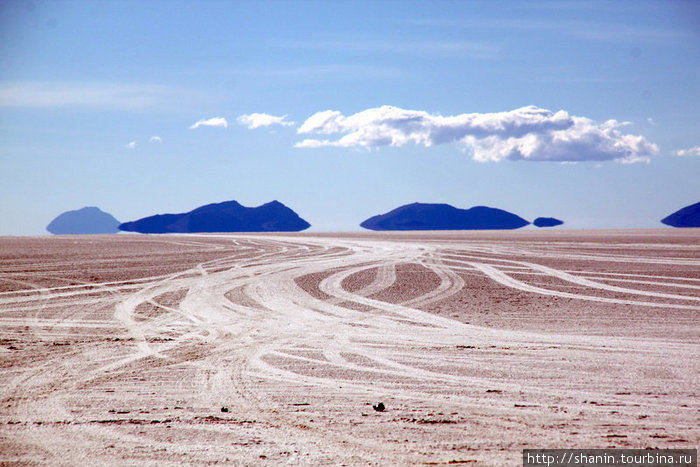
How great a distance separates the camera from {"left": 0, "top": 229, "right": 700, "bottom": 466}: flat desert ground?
4980 millimetres

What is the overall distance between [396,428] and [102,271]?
1654 cm

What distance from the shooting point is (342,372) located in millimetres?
7285

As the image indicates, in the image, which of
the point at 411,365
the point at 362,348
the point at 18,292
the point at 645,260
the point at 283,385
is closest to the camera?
the point at 283,385

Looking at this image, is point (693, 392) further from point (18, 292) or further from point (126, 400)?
point (18, 292)

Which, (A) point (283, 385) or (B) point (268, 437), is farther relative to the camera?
(A) point (283, 385)

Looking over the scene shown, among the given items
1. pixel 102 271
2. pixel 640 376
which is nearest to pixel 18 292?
pixel 102 271

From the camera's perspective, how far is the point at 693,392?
629 centimetres

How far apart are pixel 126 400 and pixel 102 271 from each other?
14.7 metres

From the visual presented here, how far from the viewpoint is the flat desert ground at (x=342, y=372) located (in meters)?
4.98

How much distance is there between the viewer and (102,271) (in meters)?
19.9

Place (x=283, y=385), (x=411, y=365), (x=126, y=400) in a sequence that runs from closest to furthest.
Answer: (x=126, y=400)
(x=283, y=385)
(x=411, y=365)

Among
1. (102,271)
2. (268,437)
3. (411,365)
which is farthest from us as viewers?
(102,271)

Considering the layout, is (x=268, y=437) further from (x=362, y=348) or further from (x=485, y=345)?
(x=485, y=345)

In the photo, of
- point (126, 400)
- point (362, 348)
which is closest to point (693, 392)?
point (362, 348)
